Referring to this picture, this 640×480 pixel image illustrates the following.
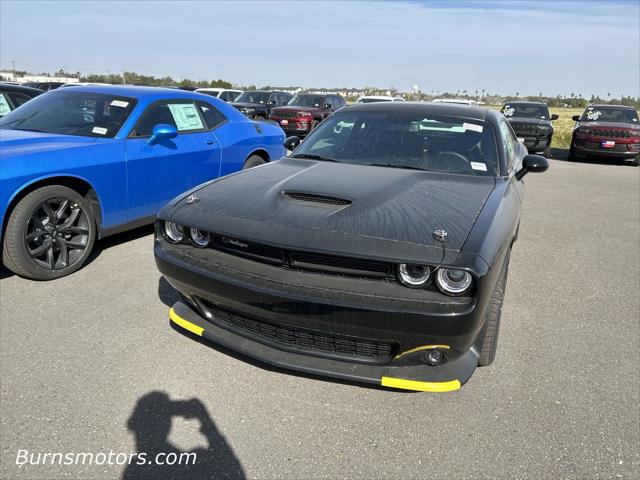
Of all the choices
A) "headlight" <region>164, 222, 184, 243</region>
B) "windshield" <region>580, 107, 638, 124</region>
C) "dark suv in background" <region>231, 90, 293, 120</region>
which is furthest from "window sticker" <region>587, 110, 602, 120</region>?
"headlight" <region>164, 222, 184, 243</region>

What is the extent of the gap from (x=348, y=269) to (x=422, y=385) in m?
0.63

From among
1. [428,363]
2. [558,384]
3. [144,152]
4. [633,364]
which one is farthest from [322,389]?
[144,152]

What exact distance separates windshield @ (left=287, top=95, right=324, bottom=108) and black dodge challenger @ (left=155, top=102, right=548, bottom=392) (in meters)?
14.1

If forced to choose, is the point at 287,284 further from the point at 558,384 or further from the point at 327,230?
the point at 558,384

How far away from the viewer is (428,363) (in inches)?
90.2

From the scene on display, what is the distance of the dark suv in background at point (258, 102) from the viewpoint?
56.3 ft

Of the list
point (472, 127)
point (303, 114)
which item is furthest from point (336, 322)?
point (303, 114)

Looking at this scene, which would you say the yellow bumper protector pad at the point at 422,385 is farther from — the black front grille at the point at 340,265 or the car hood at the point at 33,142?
the car hood at the point at 33,142

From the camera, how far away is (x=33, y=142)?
13.1 feet

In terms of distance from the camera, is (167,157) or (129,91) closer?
(167,157)

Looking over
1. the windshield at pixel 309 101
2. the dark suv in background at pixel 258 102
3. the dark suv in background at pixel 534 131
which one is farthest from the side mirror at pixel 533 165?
the dark suv in background at pixel 258 102

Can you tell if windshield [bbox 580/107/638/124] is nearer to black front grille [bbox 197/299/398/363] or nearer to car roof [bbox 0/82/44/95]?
car roof [bbox 0/82/44/95]

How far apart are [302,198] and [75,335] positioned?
1.73 meters

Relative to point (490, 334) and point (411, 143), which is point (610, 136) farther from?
point (490, 334)
